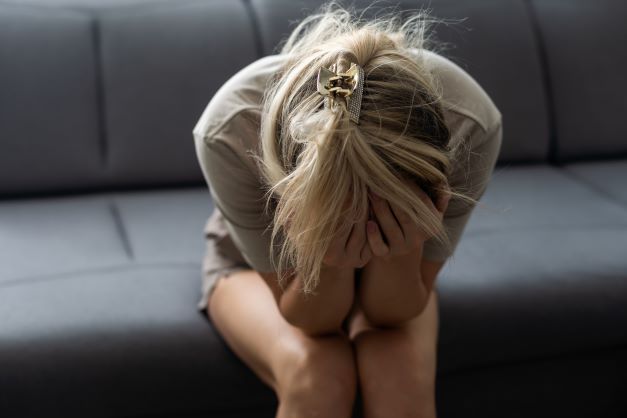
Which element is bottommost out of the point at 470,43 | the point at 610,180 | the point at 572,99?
the point at 610,180

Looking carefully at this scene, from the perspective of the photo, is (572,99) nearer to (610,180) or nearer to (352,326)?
(610,180)

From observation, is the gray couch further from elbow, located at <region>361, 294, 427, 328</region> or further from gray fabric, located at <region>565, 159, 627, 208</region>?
elbow, located at <region>361, 294, 427, 328</region>

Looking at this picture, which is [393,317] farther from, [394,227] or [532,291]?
[532,291]

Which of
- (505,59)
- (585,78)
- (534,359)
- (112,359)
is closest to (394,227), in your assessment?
(112,359)

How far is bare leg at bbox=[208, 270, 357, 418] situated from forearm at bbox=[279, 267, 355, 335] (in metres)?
0.03

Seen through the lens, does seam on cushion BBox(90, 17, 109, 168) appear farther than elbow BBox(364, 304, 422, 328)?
Yes

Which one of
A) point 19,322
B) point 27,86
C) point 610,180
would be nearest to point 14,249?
point 19,322

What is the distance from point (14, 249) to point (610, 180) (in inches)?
53.3

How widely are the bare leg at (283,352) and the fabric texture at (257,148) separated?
99 mm

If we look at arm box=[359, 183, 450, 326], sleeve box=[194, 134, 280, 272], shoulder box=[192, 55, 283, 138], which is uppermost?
shoulder box=[192, 55, 283, 138]

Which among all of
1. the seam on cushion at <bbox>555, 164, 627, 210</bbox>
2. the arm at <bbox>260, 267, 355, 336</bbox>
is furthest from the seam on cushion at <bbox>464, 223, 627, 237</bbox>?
the arm at <bbox>260, 267, 355, 336</bbox>

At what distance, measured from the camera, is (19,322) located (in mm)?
1392

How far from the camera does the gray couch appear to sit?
1408mm

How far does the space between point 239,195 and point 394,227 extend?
0.96 ft
